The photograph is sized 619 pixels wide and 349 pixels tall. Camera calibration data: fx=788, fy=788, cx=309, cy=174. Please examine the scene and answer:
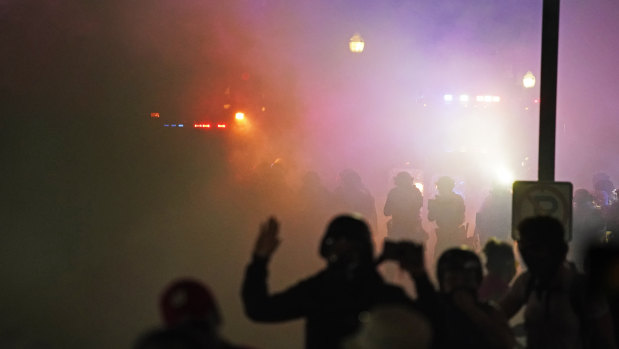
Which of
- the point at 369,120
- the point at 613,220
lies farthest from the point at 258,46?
the point at 369,120

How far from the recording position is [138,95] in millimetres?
12258

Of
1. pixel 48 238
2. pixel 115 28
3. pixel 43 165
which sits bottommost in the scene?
pixel 48 238

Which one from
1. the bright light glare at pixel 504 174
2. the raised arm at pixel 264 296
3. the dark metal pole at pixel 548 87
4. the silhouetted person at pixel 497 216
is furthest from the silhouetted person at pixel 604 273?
the bright light glare at pixel 504 174

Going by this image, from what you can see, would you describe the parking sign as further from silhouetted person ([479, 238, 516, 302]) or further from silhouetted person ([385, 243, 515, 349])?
silhouetted person ([385, 243, 515, 349])

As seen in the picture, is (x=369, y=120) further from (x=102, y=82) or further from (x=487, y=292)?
(x=487, y=292)

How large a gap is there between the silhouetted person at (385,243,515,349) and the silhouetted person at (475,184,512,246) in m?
7.07

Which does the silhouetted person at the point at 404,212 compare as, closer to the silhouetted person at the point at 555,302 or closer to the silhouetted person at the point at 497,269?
the silhouetted person at the point at 497,269

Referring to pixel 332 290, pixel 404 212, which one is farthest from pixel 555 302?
pixel 404 212

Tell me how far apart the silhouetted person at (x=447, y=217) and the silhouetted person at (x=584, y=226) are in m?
1.72

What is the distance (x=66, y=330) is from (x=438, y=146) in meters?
23.7

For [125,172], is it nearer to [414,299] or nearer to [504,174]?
[414,299]

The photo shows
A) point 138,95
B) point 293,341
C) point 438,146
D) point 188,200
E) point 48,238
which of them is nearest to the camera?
point 293,341

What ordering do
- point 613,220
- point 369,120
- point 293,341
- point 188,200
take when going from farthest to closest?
point 369,120 < point 188,200 < point 613,220 < point 293,341

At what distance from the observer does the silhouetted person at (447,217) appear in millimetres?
11469
